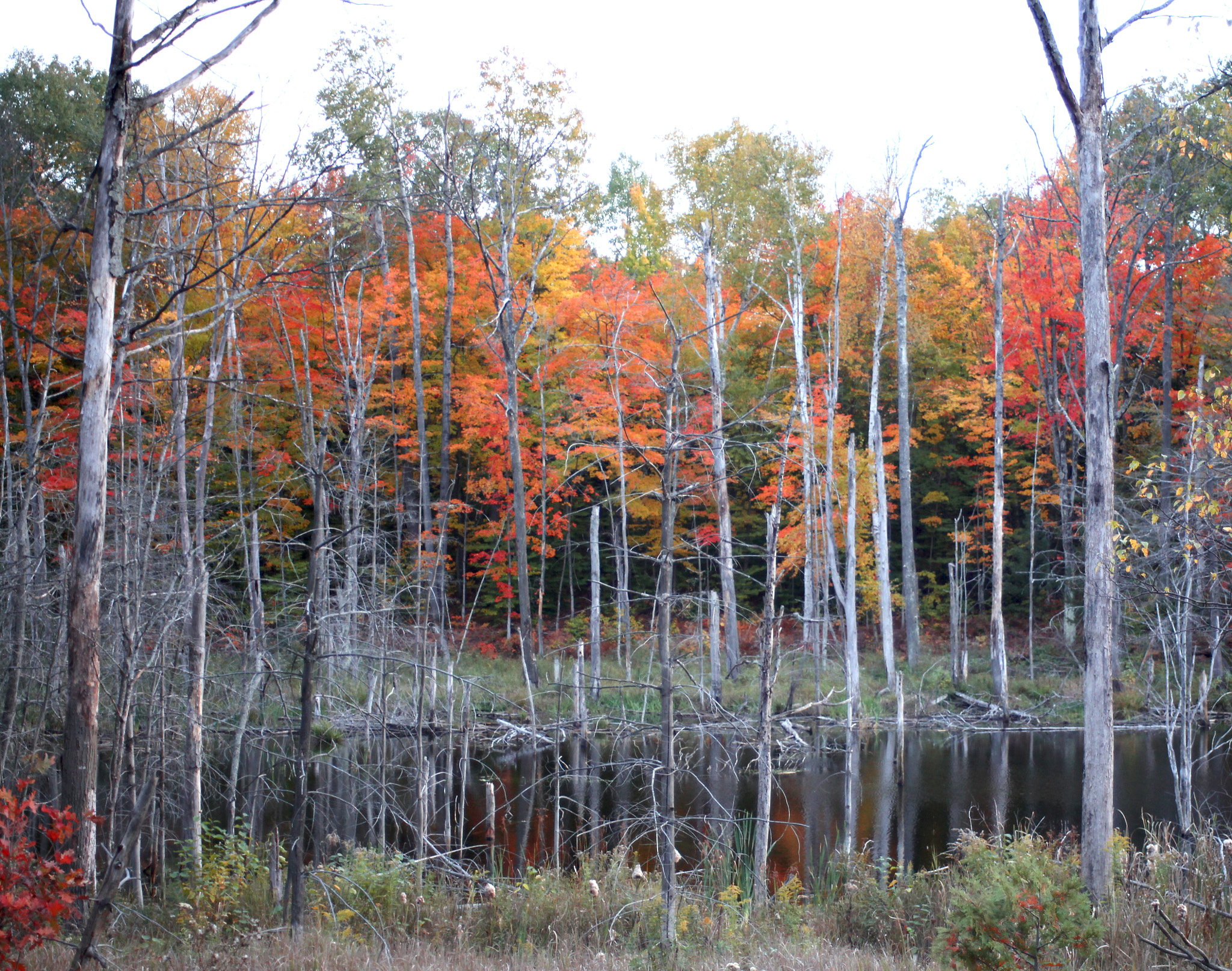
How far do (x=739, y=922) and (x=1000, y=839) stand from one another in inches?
96.8

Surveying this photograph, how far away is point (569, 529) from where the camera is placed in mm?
21906

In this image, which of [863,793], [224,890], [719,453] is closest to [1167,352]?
[719,453]

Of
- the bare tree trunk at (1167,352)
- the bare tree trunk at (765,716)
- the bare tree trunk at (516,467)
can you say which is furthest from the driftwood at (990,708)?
the bare tree trunk at (765,716)

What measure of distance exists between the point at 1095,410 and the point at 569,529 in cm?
1472

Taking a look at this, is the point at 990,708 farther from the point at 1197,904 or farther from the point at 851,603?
the point at 1197,904

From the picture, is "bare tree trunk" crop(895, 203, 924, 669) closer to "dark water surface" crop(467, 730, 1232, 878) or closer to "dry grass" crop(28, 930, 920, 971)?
"dark water surface" crop(467, 730, 1232, 878)

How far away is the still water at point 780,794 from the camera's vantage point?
11430 millimetres

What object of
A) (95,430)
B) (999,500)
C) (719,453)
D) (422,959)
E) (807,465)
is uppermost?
(719,453)

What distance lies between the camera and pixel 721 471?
55.2 feet

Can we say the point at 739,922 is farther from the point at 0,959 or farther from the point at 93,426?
the point at 93,426

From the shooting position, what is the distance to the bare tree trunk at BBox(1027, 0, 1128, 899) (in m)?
8.11

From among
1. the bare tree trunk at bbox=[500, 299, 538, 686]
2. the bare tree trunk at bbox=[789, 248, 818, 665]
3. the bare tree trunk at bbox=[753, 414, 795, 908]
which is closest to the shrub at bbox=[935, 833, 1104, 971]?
the bare tree trunk at bbox=[753, 414, 795, 908]

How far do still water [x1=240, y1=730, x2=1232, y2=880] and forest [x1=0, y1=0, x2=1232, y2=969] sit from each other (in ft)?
0.68

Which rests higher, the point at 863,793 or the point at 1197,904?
the point at 1197,904
